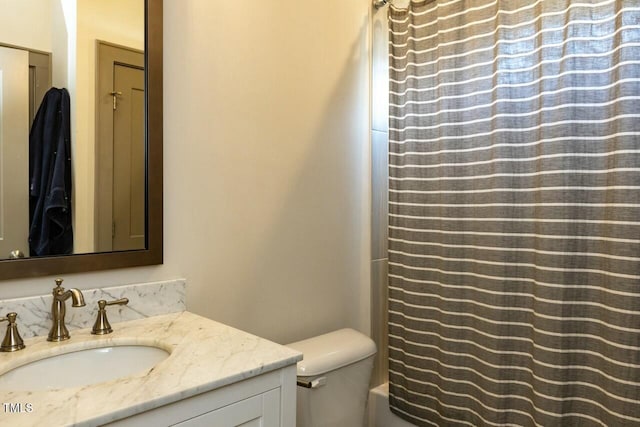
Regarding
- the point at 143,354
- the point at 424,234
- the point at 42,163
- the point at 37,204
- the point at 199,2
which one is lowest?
the point at 143,354

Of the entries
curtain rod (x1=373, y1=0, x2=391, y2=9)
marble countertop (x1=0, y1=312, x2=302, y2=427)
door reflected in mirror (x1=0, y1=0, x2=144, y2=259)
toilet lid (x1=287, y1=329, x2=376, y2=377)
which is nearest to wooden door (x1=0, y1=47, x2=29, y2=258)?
door reflected in mirror (x1=0, y1=0, x2=144, y2=259)

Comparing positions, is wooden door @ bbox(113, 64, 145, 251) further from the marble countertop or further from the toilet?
the toilet

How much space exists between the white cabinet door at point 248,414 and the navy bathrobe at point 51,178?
0.61 metres

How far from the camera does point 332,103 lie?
174 cm

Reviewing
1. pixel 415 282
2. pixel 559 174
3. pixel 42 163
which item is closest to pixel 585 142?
pixel 559 174

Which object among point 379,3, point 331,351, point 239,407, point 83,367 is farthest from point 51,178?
point 379,3

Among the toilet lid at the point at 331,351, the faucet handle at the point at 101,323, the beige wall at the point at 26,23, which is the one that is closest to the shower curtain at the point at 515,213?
the toilet lid at the point at 331,351

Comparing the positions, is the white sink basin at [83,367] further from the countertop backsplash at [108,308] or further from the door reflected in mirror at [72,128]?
the door reflected in mirror at [72,128]

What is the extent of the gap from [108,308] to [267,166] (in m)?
0.68

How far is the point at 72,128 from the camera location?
1145 mm

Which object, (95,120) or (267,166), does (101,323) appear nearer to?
(95,120)

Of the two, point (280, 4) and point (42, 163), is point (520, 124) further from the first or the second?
point (42, 163)

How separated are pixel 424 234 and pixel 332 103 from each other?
64cm

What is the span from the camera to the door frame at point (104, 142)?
46.4 inches
